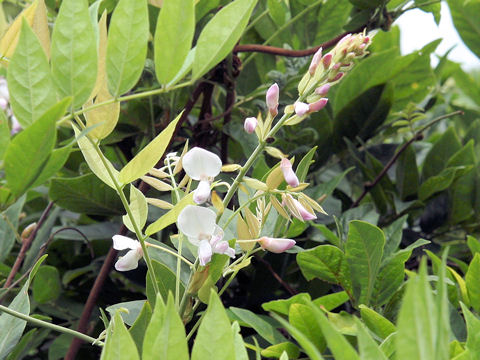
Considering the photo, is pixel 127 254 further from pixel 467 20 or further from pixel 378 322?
pixel 467 20

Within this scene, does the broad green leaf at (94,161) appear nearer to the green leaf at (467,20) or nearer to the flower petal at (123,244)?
the flower petal at (123,244)

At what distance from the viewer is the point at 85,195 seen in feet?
2.51

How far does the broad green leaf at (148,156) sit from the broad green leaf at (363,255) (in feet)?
0.70

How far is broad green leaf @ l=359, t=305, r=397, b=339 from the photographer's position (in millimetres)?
533

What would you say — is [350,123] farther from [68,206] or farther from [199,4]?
[68,206]

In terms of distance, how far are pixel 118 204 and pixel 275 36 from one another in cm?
36

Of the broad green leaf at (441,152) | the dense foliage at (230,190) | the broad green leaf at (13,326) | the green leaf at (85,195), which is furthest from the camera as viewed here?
the broad green leaf at (441,152)

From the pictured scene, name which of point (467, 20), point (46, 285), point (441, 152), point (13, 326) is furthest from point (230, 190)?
point (467, 20)

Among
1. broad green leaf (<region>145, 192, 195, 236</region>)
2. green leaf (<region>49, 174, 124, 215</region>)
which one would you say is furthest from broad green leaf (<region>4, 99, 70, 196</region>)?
green leaf (<region>49, 174, 124, 215</region>)

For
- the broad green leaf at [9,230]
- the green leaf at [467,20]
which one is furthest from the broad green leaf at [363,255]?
the green leaf at [467,20]

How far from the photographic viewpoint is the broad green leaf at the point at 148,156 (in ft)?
1.52

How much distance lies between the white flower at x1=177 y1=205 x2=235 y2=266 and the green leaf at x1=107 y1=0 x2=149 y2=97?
109 millimetres

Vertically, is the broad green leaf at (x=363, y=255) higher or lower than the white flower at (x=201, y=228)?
lower

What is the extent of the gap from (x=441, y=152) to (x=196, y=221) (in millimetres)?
613
